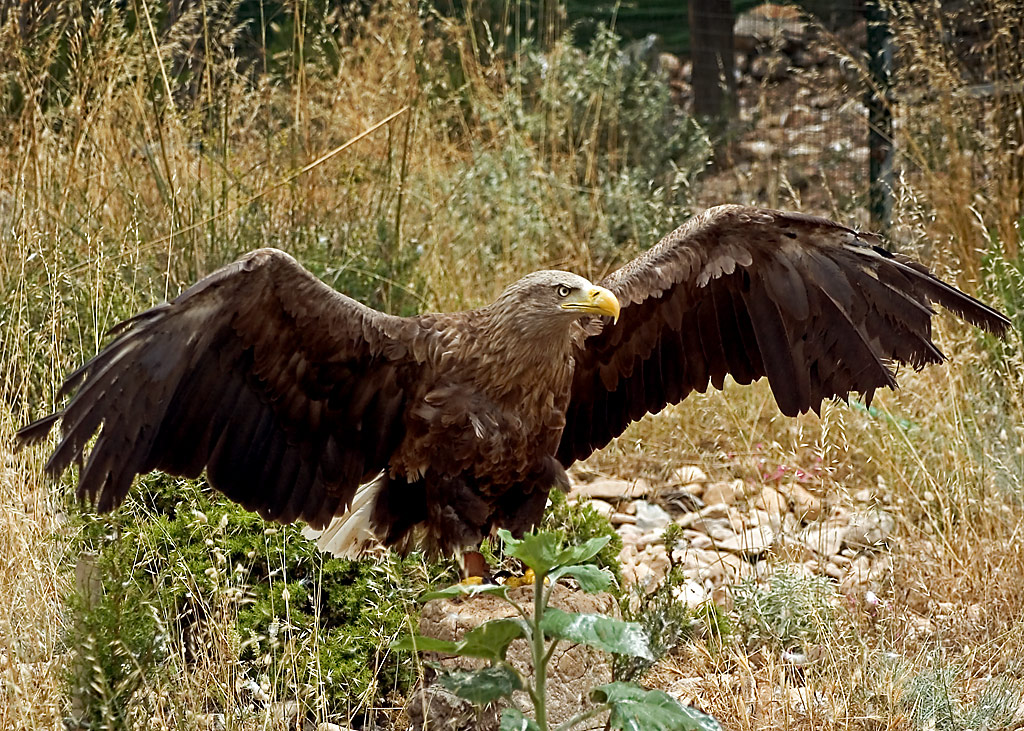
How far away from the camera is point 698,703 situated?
3875mm

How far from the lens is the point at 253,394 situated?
3604mm

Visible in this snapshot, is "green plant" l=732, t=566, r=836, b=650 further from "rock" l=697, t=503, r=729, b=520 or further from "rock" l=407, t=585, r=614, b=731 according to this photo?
"rock" l=697, t=503, r=729, b=520

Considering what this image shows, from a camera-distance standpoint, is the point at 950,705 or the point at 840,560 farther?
the point at 840,560

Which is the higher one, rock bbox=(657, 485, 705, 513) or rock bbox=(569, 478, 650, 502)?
rock bbox=(569, 478, 650, 502)

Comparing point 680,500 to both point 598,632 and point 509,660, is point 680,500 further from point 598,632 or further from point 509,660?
point 598,632

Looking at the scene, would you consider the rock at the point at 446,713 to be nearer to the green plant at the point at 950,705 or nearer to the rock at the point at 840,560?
the green plant at the point at 950,705

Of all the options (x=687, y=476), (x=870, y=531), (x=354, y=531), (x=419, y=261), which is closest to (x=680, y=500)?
(x=687, y=476)

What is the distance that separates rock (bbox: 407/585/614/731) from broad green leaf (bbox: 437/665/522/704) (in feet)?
3.29

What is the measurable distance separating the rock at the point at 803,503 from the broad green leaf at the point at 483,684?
88.7 inches

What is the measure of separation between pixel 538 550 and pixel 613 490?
325cm

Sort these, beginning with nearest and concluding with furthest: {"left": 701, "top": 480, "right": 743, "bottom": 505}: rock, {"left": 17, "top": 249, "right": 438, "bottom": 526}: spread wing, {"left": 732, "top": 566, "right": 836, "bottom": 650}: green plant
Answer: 1. {"left": 17, "top": 249, "right": 438, "bottom": 526}: spread wing
2. {"left": 732, "top": 566, "right": 836, "bottom": 650}: green plant
3. {"left": 701, "top": 480, "right": 743, "bottom": 505}: rock

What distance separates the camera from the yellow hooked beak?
3512mm

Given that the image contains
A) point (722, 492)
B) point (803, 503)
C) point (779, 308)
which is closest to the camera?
point (779, 308)

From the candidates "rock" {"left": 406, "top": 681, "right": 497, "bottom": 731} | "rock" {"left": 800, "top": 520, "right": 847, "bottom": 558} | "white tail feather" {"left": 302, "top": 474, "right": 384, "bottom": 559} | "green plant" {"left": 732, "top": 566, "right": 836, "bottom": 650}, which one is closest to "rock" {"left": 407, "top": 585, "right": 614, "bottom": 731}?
"rock" {"left": 406, "top": 681, "right": 497, "bottom": 731}
